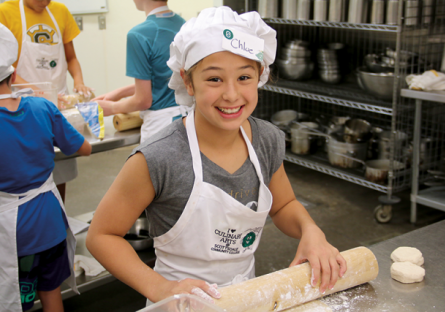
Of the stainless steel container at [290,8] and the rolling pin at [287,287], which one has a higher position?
the stainless steel container at [290,8]

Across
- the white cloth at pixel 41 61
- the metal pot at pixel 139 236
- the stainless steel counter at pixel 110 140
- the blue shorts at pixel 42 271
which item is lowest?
the metal pot at pixel 139 236

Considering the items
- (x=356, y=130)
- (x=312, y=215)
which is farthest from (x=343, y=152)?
(x=312, y=215)

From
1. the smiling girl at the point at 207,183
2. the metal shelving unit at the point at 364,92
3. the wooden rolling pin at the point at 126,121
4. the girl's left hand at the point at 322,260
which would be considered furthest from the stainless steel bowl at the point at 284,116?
the girl's left hand at the point at 322,260

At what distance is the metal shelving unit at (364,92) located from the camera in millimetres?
2662

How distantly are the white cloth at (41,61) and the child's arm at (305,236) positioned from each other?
1.65 meters

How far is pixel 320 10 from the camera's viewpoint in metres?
3.03

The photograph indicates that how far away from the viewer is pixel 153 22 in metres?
2.01

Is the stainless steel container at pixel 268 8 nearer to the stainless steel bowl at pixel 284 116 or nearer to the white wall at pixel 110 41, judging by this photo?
the stainless steel bowl at pixel 284 116

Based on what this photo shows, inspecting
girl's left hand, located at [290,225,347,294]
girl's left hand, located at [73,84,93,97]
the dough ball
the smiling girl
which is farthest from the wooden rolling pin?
the dough ball

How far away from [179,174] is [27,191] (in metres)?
0.82

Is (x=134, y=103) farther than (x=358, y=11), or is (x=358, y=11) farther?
(x=358, y=11)

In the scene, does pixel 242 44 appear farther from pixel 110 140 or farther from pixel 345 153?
pixel 345 153

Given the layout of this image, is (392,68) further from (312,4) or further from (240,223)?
(240,223)

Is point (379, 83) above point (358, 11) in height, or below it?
below
